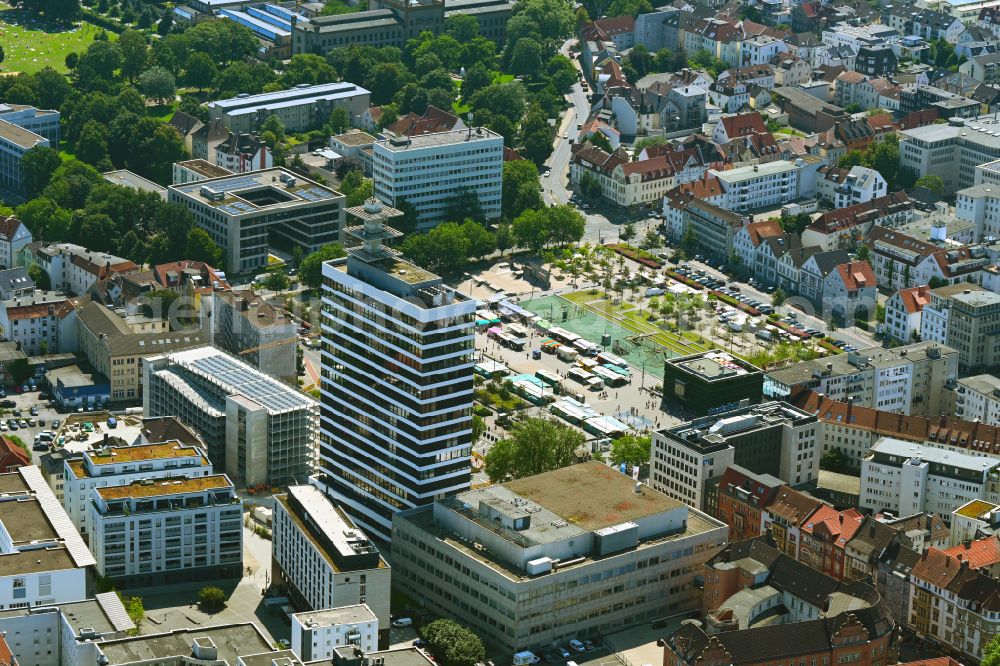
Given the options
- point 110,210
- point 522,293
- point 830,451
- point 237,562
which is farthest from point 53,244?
point 830,451

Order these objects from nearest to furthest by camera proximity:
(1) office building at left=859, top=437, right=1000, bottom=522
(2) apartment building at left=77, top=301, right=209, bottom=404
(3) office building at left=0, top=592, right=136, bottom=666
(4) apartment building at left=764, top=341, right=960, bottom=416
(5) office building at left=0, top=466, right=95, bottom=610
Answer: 1. (3) office building at left=0, top=592, right=136, bottom=666
2. (5) office building at left=0, top=466, right=95, bottom=610
3. (1) office building at left=859, top=437, right=1000, bottom=522
4. (4) apartment building at left=764, top=341, right=960, bottom=416
5. (2) apartment building at left=77, top=301, right=209, bottom=404

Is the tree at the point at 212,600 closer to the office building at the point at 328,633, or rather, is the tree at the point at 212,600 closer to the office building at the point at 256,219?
the office building at the point at 328,633

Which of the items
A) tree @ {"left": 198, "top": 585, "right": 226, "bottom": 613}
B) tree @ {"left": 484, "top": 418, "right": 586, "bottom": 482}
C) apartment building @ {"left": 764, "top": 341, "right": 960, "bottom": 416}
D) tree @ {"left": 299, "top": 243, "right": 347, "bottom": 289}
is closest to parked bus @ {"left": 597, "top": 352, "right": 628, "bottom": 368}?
apartment building @ {"left": 764, "top": 341, "right": 960, "bottom": 416}

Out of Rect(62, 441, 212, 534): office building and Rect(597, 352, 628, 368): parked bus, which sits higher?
Rect(62, 441, 212, 534): office building

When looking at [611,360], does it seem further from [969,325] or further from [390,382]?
[390,382]

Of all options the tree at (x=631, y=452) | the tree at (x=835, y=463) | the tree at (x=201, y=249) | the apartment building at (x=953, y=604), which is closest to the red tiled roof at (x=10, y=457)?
the tree at (x=631, y=452)

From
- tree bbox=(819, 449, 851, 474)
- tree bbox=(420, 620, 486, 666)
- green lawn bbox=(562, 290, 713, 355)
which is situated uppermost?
green lawn bbox=(562, 290, 713, 355)

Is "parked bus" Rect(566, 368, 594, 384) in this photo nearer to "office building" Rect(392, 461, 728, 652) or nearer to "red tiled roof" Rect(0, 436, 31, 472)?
"office building" Rect(392, 461, 728, 652)
